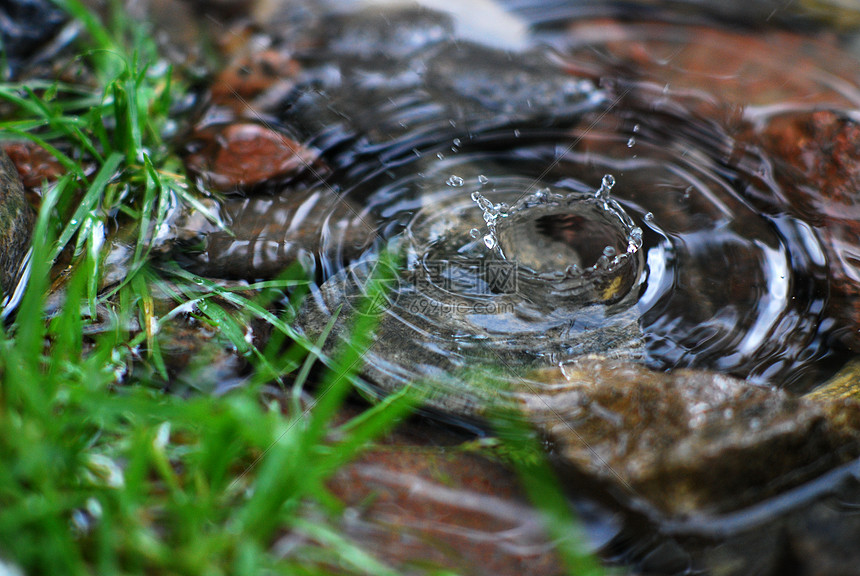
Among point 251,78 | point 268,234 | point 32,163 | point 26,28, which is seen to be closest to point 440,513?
point 268,234

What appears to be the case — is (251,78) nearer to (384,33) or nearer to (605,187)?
(384,33)

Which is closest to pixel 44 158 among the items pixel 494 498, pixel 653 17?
pixel 494 498

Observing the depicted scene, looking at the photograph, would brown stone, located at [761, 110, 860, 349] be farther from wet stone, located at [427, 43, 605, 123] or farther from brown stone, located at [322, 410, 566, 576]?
brown stone, located at [322, 410, 566, 576]

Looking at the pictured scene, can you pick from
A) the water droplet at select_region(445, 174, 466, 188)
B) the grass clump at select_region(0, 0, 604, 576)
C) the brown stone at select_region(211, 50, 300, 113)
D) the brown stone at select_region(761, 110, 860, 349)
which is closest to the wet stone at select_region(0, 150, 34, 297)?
Answer: the grass clump at select_region(0, 0, 604, 576)

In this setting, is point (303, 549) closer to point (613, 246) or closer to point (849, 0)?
point (613, 246)

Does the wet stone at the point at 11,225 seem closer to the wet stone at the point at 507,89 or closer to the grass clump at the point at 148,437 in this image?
the grass clump at the point at 148,437
